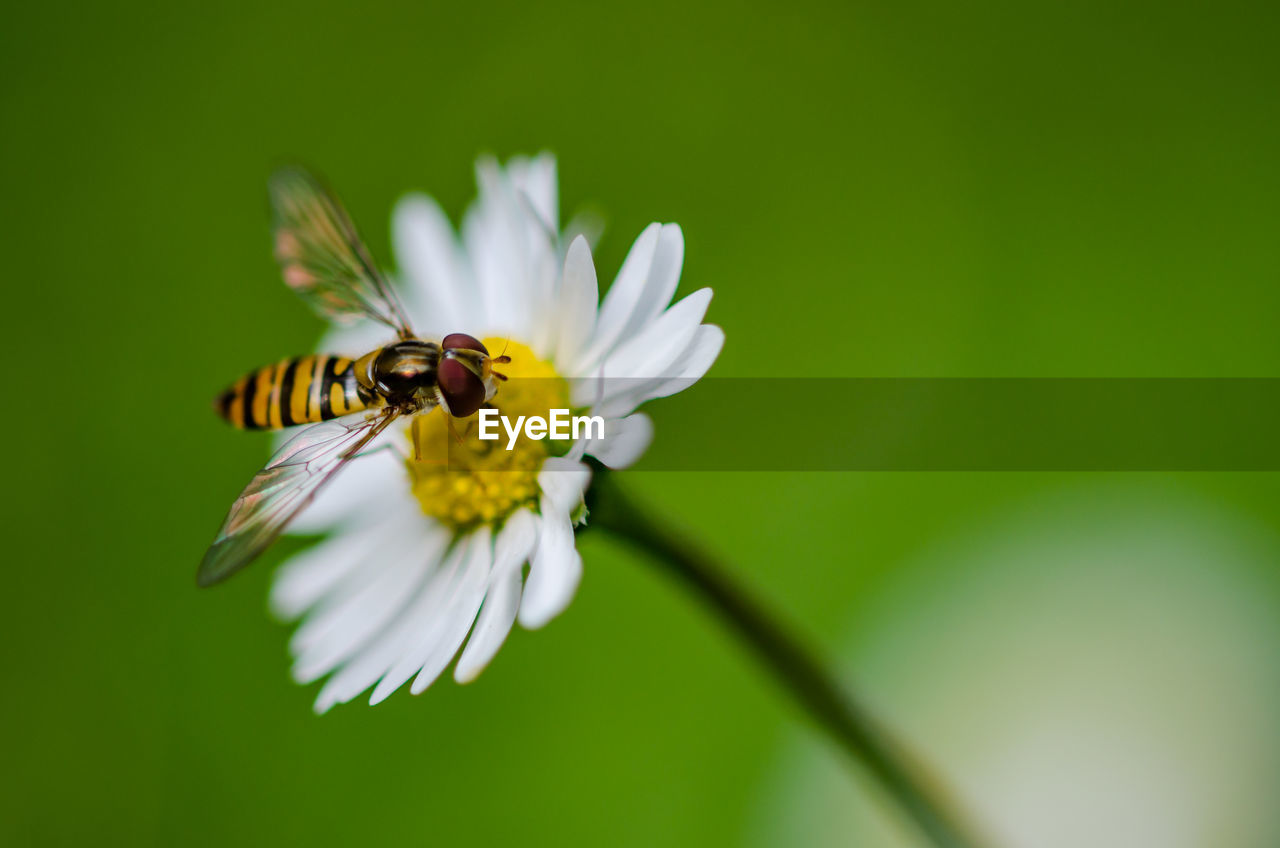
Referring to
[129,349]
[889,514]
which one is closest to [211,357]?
[129,349]

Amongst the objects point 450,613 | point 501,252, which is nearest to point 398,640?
point 450,613

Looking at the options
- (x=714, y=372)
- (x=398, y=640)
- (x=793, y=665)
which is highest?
(x=714, y=372)

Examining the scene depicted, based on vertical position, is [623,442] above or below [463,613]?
above

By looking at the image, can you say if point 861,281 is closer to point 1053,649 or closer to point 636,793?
point 1053,649

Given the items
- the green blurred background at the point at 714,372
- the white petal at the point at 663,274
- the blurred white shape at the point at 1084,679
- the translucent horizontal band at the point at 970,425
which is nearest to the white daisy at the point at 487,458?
the white petal at the point at 663,274

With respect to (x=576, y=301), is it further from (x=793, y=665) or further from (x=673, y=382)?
(x=793, y=665)
